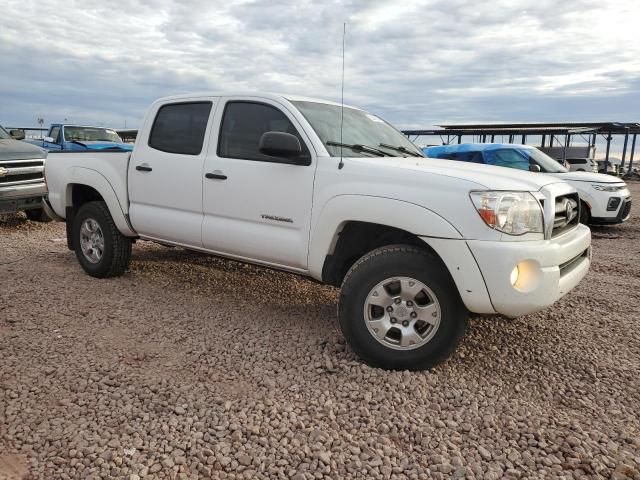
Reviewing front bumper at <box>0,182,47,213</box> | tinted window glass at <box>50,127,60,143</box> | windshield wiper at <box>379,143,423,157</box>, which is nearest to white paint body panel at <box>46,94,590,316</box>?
windshield wiper at <box>379,143,423,157</box>

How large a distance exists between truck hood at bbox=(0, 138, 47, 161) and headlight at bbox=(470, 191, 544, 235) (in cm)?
786

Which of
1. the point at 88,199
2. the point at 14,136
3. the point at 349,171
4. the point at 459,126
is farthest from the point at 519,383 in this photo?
the point at 459,126

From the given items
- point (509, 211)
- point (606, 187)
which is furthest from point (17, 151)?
point (606, 187)

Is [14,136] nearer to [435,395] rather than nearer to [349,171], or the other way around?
[349,171]

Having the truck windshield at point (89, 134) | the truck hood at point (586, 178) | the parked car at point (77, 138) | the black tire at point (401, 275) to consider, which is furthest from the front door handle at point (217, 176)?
the truck windshield at point (89, 134)

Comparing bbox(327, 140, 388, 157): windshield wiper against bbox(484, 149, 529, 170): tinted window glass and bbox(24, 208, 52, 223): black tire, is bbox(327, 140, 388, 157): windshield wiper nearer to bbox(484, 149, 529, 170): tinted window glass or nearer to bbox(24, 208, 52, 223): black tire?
Result: bbox(484, 149, 529, 170): tinted window glass

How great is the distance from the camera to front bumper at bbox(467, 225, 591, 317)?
3.08 meters

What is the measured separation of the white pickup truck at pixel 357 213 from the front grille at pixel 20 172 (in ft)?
12.9

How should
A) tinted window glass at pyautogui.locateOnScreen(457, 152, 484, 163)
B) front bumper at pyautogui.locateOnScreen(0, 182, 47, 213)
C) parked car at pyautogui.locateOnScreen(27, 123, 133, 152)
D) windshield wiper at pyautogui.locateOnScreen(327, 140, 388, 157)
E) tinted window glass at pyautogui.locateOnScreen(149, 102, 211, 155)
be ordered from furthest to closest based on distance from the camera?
parked car at pyautogui.locateOnScreen(27, 123, 133, 152), tinted window glass at pyautogui.locateOnScreen(457, 152, 484, 163), front bumper at pyautogui.locateOnScreen(0, 182, 47, 213), tinted window glass at pyautogui.locateOnScreen(149, 102, 211, 155), windshield wiper at pyautogui.locateOnScreen(327, 140, 388, 157)

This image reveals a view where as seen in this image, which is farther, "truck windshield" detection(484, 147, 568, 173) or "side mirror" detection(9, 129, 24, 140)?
"truck windshield" detection(484, 147, 568, 173)

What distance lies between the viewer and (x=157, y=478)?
95.7 inches

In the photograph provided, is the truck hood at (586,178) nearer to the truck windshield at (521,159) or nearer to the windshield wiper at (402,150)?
the truck windshield at (521,159)

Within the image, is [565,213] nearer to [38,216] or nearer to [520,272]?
[520,272]

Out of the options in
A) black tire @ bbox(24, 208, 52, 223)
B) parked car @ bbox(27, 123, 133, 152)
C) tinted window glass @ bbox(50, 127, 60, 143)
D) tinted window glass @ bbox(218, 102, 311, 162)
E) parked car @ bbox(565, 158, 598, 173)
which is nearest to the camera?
tinted window glass @ bbox(218, 102, 311, 162)
